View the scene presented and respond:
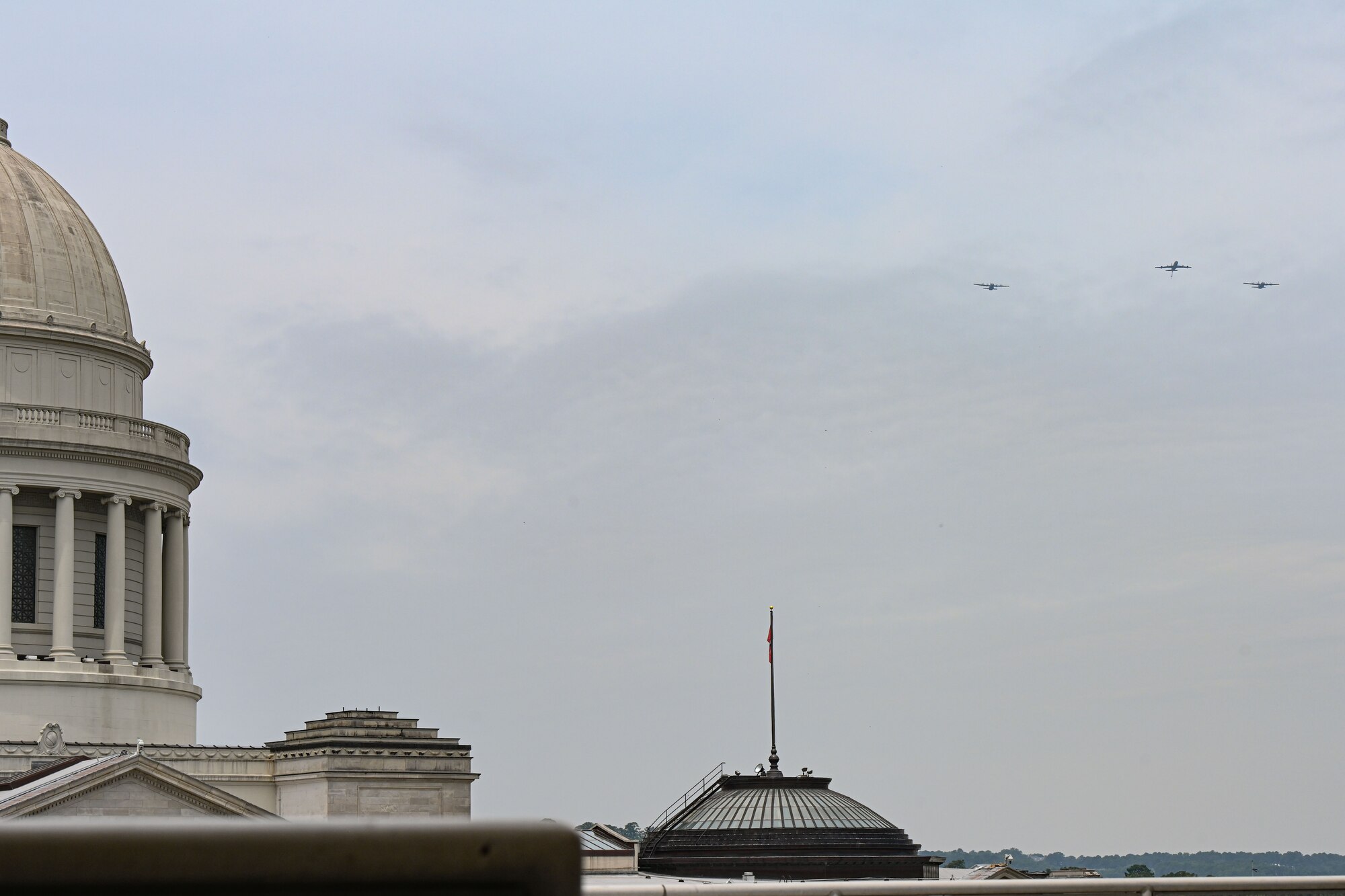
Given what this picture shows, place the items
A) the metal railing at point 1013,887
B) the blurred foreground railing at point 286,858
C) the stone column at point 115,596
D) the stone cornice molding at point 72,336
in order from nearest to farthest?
the blurred foreground railing at point 286,858 → the metal railing at point 1013,887 → the stone column at point 115,596 → the stone cornice molding at point 72,336

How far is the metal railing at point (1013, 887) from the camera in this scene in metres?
18.9

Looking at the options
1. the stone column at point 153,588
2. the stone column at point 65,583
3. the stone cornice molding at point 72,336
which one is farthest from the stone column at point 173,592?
the stone cornice molding at point 72,336

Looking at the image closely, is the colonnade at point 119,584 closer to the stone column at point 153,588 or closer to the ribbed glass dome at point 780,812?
the stone column at point 153,588

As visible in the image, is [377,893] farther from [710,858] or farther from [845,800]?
[845,800]

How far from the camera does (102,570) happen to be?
83875 millimetres

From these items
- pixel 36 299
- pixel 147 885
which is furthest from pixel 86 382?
pixel 147 885

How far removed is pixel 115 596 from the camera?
82.0m

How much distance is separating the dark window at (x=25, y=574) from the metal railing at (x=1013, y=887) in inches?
2539

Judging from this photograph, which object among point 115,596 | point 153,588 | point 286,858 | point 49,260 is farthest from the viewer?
point 153,588

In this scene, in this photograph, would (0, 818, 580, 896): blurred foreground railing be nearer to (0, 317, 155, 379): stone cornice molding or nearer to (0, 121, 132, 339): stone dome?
(0, 317, 155, 379): stone cornice molding

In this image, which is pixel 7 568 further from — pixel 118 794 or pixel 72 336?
pixel 118 794

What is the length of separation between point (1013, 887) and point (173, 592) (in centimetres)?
7019

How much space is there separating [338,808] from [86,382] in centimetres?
2342

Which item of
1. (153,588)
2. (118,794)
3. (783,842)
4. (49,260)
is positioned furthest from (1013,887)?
(783,842)
